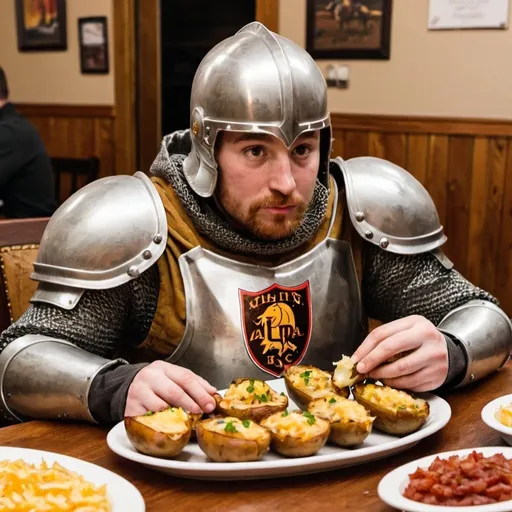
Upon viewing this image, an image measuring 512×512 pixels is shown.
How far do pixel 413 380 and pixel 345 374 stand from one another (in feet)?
0.37

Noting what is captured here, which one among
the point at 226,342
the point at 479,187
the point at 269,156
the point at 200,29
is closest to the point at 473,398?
the point at 226,342

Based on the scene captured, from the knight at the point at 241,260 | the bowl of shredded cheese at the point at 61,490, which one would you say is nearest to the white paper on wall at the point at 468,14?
the knight at the point at 241,260

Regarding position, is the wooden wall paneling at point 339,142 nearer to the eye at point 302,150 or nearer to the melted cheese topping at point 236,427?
the eye at point 302,150

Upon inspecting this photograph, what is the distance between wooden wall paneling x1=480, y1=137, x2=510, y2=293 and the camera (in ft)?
11.7

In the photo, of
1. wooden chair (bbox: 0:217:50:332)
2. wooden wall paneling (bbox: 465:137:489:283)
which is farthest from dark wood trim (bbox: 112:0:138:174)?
wooden chair (bbox: 0:217:50:332)

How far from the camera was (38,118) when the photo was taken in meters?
5.47

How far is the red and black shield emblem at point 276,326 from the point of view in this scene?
1.47 meters

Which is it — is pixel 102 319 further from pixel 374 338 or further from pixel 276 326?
pixel 374 338

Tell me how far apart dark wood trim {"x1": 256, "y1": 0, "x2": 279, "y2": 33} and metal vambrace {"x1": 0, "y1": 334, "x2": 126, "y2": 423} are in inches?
122

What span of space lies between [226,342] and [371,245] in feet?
1.28

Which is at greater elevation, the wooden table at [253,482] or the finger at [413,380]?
the finger at [413,380]

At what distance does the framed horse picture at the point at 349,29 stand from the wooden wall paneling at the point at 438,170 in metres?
0.46

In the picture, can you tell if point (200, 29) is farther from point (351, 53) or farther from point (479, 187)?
point (479, 187)

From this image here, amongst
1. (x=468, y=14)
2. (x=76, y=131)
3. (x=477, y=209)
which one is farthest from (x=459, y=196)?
(x=76, y=131)
